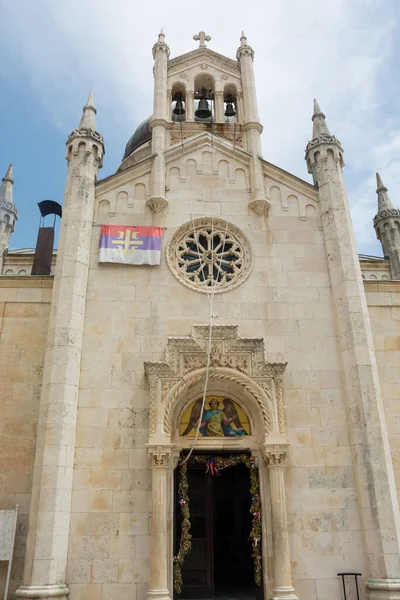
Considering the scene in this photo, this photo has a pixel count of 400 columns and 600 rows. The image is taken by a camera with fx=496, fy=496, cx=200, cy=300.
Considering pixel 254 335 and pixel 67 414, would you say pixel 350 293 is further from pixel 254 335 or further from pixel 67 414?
pixel 67 414

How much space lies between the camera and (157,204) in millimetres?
15320

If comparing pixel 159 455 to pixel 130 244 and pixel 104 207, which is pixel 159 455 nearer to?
pixel 130 244

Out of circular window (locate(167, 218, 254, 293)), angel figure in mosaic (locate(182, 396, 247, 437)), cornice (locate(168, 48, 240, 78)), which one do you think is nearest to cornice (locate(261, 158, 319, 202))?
circular window (locate(167, 218, 254, 293))

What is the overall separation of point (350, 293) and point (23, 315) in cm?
958

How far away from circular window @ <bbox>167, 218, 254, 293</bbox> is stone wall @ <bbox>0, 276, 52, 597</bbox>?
4.10m

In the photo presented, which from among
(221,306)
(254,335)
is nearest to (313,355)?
(254,335)

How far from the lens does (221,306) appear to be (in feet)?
46.7

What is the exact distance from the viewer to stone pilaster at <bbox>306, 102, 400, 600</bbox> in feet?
37.7

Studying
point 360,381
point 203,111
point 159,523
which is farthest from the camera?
point 203,111

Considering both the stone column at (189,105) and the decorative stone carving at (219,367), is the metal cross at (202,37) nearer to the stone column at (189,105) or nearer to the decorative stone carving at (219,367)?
the stone column at (189,105)

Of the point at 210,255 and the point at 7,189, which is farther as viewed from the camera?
the point at 7,189

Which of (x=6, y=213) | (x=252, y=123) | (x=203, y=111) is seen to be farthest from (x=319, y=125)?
(x=6, y=213)

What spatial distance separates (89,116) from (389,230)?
1394cm

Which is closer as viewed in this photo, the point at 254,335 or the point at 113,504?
the point at 113,504
